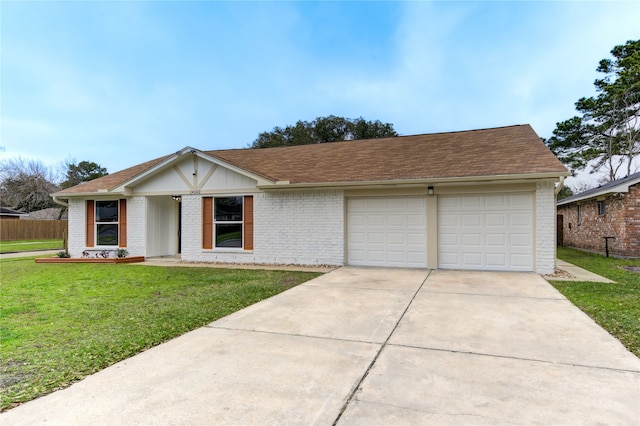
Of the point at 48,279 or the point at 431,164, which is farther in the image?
the point at 431,164

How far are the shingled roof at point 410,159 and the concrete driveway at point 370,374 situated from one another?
4.89m

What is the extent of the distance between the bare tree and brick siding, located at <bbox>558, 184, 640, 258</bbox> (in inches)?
1926

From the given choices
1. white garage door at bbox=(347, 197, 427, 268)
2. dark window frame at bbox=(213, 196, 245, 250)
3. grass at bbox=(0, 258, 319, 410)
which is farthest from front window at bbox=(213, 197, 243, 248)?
white garage door at bbox=(347, 197, 427, 268)

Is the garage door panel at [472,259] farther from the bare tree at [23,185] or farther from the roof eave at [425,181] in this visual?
the bare tree at [23,185]

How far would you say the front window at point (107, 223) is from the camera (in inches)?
528

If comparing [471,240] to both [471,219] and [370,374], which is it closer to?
[471,219]

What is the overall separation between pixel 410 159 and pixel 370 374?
30.3 feet

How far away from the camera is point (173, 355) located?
3.84 m

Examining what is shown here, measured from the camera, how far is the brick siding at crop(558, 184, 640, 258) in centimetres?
1252

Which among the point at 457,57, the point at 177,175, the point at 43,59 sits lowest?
the point at 177,175

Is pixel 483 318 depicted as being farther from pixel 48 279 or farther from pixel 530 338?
pixel 48 279

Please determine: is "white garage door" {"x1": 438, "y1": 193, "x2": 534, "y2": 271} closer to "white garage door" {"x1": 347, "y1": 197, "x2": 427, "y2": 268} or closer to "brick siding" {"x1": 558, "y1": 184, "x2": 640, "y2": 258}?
"white garage door" {"x1": 347, "y1": 197, "x2": 427, "y2": 268}

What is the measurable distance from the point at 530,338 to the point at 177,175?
11.7 m

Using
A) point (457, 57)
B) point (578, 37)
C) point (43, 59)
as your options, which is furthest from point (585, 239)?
point (43, 59)
